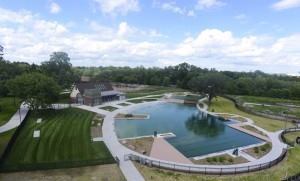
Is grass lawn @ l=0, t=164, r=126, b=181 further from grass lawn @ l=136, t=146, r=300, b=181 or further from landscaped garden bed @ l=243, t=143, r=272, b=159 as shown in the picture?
landscaped garden bed @ l=243, t=143, r=272, b=159

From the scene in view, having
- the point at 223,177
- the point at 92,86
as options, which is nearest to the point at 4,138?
the point at 223,177

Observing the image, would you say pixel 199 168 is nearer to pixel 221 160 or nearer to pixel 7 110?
pixel 221 160

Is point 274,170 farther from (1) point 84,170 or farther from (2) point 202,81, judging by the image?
(2) point 202,81

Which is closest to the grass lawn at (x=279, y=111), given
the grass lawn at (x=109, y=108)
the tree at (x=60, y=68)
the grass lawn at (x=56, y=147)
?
the grass lawn at (x=109, y=108)

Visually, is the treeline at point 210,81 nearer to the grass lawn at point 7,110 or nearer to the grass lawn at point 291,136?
the grass lawn at point 291,136

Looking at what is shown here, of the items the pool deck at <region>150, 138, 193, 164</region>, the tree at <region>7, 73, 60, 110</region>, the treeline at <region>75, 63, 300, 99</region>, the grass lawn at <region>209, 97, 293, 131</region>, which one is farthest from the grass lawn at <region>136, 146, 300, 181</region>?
the treeline at <region>75, 63, 300, 99</region>
